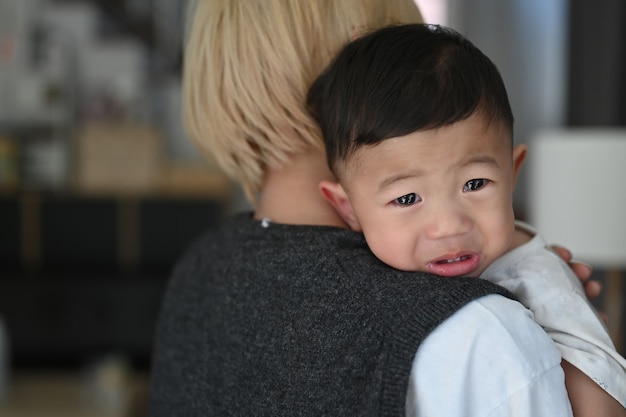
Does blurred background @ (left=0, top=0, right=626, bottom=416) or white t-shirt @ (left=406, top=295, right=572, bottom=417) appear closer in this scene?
white t-shirt @ (left=406, top=295, right=572, bottom=417)

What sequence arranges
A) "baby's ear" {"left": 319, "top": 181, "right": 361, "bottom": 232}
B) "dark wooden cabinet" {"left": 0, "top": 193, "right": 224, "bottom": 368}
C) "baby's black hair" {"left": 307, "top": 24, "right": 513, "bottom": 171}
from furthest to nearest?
1. "dark wooden cabinet" {"left": 0, "top": 193, "right": 224, "bottom": 368}
2. "baby's ear" {"left": 319, "top": 181, "right": 361, "bottom": 232}
3. "baby's black hair" {"left": 307, "top": 24, "right": 513, "bottom": 171}

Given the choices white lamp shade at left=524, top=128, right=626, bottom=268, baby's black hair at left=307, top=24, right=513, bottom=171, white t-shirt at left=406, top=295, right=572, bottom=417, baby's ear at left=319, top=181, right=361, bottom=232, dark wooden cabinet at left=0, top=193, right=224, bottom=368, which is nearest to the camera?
white t-shirt at left=406, top=295, right=572, bottom=417

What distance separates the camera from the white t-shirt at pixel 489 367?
67 cm

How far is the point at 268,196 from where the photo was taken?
101cm

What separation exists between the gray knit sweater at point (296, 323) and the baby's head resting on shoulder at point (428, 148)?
5cm

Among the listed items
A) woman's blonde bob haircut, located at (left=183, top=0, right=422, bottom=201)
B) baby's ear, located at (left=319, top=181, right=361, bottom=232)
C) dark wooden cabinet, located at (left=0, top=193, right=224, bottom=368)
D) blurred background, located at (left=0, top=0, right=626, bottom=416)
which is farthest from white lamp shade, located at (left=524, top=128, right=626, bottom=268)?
dark wooden cabinet, located at (left=0, top=193, right=224, bottom=368)

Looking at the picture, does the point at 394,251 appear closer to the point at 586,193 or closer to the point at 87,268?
the point at 586,193

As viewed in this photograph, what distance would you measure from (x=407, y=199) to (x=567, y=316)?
188 millimetres

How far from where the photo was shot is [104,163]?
15.9 ft

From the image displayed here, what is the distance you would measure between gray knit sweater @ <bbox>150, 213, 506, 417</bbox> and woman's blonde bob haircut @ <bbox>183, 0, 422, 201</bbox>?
11 cm

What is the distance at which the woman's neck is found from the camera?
3.17 ft

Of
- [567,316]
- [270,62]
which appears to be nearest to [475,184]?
[567,316]

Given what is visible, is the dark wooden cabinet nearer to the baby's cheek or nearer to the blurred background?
the blurred background

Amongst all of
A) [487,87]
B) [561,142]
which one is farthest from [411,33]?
[561,142]
